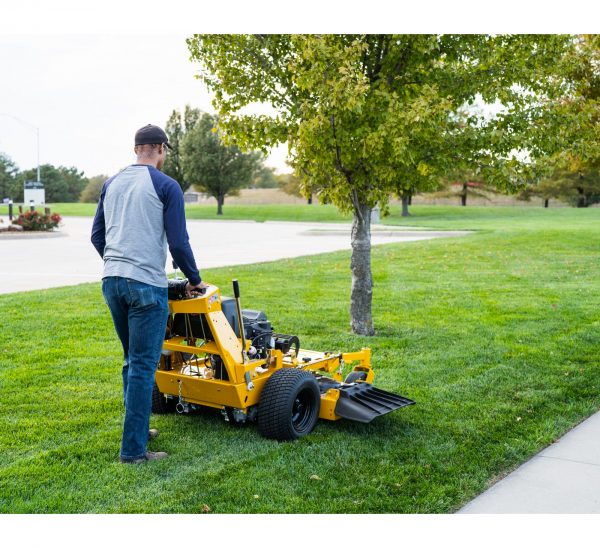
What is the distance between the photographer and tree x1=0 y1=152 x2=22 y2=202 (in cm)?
7319

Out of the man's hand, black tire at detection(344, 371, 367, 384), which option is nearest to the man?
the man's hand

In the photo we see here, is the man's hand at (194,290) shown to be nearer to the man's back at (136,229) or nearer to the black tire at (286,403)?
the man's back at (136,229)

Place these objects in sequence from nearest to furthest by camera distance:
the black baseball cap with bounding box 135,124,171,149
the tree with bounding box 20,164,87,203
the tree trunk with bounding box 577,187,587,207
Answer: the black baseball cap with bounding box 135,124,171,149 → the tree trunk with bounding box 577,187,587,207 → the tree with bounding box 20,164,87,203

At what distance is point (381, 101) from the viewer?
22.8 feet

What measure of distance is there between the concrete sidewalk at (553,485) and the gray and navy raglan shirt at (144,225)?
211 cm

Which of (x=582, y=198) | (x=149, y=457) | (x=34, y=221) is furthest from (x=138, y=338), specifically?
(x=582, y=198)

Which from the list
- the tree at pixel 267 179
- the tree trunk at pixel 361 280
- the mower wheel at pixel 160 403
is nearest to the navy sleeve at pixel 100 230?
the mower wheel at pixel 160 403

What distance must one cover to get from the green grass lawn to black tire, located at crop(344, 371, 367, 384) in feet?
1.15

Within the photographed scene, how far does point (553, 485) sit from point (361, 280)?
164 inches

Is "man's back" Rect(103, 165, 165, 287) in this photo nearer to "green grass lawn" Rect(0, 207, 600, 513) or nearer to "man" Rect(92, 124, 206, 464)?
"man" Rect(92, 124, 206, 464)

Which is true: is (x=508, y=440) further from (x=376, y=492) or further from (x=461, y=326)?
(x=461, y=326)

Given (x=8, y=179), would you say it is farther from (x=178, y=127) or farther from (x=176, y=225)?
(x=176, y=225)

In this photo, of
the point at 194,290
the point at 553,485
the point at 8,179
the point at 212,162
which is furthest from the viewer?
the point at 8,179

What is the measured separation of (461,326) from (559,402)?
2.90 meters
